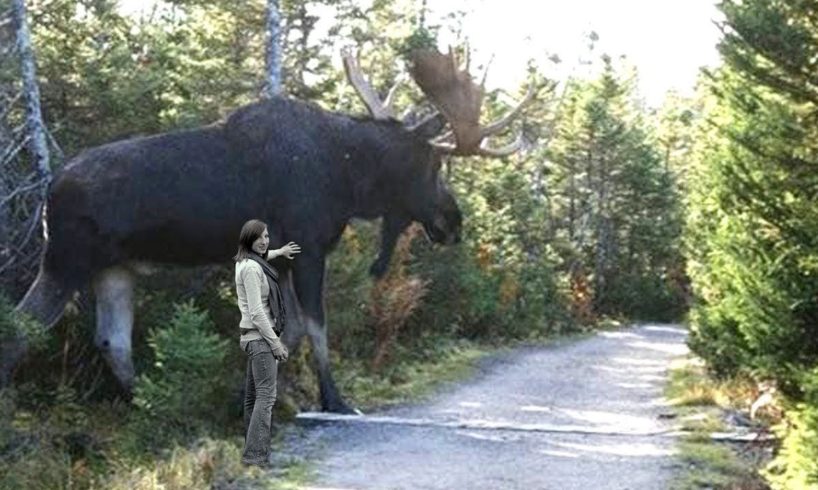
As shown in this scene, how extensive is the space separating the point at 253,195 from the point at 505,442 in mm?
3341

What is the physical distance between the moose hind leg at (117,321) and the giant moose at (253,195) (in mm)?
11

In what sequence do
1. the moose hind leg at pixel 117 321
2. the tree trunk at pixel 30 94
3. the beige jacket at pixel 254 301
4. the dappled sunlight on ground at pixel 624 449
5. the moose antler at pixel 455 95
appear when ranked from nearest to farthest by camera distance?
→ the beige jacket at pixel 254 301 → the dappled sunlight on ground at pixel 624 449 → the moose hind leg at pixel 117 321 → the tree trunk at pixel 30 94 → the moose antler at pixel 455 95

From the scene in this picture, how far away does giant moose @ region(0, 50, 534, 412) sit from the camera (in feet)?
29.5

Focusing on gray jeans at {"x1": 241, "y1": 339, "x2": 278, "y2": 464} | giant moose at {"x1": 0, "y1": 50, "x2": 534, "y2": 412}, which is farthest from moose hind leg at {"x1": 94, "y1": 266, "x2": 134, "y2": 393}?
gray jeans at {"x1": 241, "y1": 339, "x2": 278, "y2": 464}

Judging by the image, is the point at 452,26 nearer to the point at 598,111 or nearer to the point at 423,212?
the point at 598,111

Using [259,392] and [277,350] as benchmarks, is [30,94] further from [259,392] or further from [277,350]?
[277,350]

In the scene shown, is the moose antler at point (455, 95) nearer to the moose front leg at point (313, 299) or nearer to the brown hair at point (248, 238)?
the moose front leg at point (313, 299)

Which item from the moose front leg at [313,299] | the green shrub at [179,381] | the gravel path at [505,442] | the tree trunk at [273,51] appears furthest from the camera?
the tree trunk at [273,51]

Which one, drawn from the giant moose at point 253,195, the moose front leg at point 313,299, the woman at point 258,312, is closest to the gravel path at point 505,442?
the moose front leg at point 313,299

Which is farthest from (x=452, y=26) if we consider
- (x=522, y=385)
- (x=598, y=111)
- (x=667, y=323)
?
(x=522, y=385)

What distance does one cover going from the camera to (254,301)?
565 cm

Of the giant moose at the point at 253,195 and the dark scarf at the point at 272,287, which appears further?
the giant moose at the point at 253,195

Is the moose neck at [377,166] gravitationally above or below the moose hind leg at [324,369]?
above

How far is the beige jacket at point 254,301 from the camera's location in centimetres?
561
